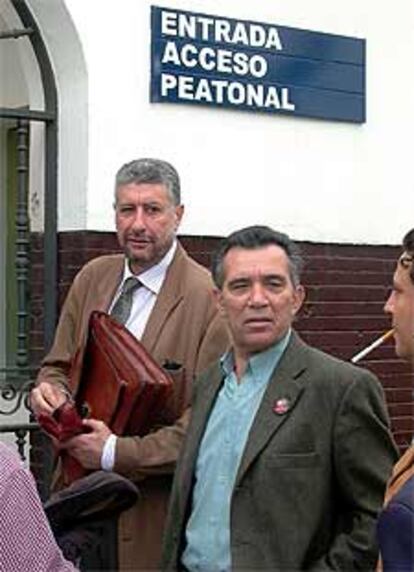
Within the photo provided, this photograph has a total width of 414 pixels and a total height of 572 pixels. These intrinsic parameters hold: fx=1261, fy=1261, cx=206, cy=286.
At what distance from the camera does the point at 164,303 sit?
12.7 ft

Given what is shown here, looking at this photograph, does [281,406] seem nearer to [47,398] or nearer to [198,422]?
[198,422]

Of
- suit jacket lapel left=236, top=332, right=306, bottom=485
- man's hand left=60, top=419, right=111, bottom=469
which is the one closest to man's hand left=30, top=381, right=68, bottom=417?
man's hand left=60, top=419, right=111, bottom=469

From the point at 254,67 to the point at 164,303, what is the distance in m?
2.39

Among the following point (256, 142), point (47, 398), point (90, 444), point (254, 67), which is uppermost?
point (254, 67)

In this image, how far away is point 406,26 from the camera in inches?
261

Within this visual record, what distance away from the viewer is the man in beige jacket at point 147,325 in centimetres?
366

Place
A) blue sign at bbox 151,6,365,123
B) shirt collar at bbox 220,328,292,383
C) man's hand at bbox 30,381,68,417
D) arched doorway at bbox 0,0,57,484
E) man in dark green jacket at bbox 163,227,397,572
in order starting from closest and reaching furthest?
1. man in dark green jacket at bbox 163,227,397,572
2. shirt collar at bbox 220,328,292,383
3. man's hand at bbox 30,381,68,417
4. arched doorway at bbox 0,0,57,484
5. blue sign at bbox 151,6,365,123

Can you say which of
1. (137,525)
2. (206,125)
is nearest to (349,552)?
(137,525)

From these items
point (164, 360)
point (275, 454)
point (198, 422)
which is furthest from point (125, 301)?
point (275, 454)

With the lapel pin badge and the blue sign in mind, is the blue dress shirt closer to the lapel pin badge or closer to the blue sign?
the lapel pin badge

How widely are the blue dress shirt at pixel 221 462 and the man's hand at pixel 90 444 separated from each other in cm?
49

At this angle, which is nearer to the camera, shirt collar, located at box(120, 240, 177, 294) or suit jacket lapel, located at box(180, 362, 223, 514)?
suit jacket lapel, located at box(180, 362, 223, 514)

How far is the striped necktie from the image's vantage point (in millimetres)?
3961

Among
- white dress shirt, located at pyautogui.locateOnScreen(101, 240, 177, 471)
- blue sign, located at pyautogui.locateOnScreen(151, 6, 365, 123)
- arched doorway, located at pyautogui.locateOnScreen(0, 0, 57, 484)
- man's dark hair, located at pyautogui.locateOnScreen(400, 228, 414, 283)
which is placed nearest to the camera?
man's dark hair, located at pyautogui.locateOnScreen(400, 228, 414, 283)
